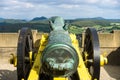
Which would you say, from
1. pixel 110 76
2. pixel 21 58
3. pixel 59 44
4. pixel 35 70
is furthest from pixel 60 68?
pixel 110 76

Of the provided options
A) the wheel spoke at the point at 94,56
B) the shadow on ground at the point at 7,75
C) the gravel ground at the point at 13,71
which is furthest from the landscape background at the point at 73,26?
the shadow on ground at the point at 7,75

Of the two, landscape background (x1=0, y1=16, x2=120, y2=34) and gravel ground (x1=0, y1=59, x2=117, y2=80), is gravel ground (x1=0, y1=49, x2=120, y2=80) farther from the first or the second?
landscape background (x1=0, y1=16, x2=120, y2=34)

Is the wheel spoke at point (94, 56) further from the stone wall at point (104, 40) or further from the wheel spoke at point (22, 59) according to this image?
the stone wall at point (104, 40)

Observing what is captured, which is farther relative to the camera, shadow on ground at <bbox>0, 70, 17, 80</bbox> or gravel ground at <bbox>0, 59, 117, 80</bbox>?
gravel ground at <bbox>0, 59, 117, 80</bbox>

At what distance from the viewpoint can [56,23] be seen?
8.46m

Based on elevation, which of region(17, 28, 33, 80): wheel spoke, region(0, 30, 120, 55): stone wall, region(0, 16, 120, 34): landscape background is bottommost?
region(0, 16, 120, 34): landscape background

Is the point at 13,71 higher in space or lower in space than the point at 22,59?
lower

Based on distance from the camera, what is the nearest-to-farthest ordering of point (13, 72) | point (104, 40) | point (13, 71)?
point (13, 72)
point (13, 71)
point (104, 40)

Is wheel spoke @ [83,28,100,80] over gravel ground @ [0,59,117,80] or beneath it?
over

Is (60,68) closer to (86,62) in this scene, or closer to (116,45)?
(86,62)

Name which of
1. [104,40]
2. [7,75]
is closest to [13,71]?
[7,75]

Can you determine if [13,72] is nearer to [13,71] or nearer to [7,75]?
[13,71]

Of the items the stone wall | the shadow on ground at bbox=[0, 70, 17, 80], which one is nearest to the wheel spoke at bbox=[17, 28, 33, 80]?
the shadow on ground at bbox=[0, 70, 17, 80]

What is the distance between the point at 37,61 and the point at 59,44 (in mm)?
1443
